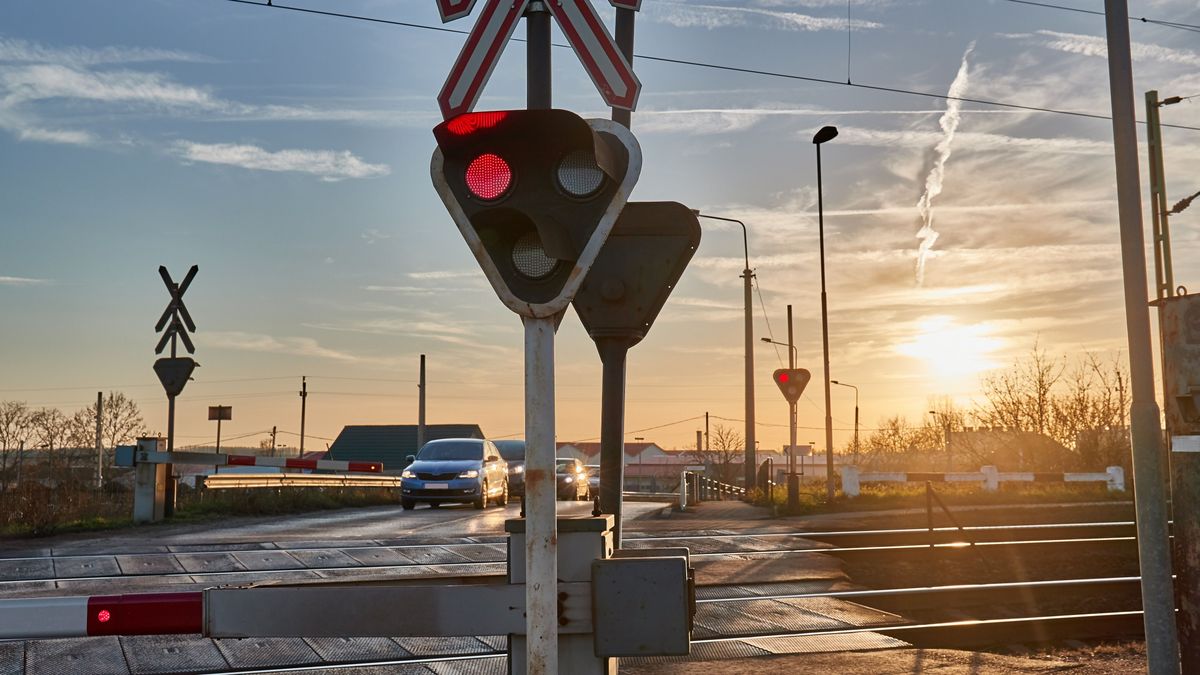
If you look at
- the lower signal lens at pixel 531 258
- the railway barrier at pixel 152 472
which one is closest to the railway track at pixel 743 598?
the lower signal lens at pixel 531 258

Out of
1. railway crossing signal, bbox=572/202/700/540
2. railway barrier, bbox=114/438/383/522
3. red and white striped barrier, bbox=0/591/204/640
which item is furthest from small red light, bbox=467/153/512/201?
railway barrier, bbox=114/438/383/522

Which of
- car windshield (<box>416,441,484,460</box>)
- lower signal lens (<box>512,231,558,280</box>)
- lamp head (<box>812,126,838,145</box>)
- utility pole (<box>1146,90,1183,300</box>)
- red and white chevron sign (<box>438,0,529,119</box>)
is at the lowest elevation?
car windshield (<box>416,441,484,460</box>)

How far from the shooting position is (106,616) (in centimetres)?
326

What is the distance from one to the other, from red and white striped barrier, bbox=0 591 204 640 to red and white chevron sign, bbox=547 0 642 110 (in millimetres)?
2166

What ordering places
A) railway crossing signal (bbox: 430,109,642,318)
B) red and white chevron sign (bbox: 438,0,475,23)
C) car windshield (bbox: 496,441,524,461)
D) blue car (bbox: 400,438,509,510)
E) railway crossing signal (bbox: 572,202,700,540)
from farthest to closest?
car windshield (bbox: 496,441,524,461), blue car (bbox: 400,438,509,510), red and white chevron sign (bbox: 438,0,475,23), railway crossing signal (bbox: 572,202,700,540), railway crossing signal (bbox: 430,109,642,318)

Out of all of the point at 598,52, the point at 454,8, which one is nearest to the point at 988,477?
the point at 454,8

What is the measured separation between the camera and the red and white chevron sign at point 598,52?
12.2 feet

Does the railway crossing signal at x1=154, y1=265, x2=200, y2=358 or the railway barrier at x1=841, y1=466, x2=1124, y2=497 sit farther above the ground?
the railway crossing signal at x1=154, y1=265, x2=200, y2=358

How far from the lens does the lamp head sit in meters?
28.7

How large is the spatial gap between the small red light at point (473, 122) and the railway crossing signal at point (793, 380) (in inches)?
784

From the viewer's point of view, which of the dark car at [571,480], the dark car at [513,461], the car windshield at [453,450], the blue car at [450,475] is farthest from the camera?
the dark car at [571,480]

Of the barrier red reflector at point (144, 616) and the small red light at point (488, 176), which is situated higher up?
the small red light at point (488, 176)

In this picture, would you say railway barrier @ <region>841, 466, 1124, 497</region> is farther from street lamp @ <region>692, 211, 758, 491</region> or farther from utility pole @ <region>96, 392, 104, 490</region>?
utility pole @ <region>96, 392, 104, 490</region>

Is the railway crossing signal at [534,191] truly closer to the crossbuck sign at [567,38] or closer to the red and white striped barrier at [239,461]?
the crossbuck sign at [567,38]
